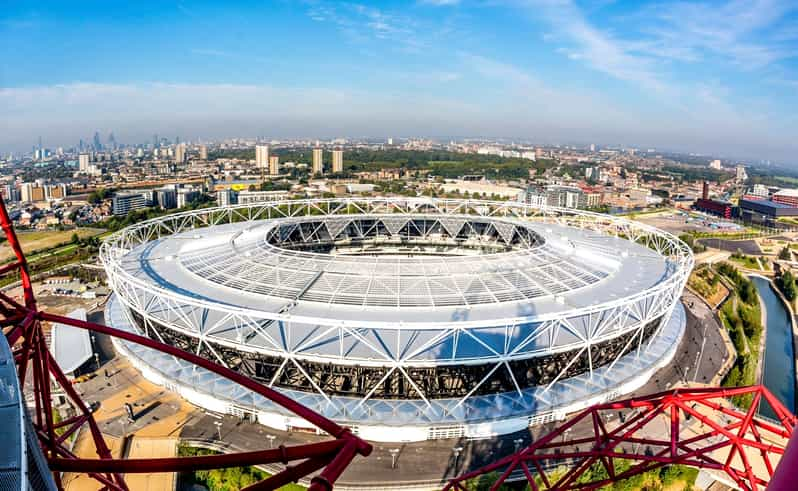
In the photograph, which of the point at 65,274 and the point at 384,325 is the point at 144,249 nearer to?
the point at 384,325

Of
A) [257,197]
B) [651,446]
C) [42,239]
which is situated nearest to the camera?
[651,446]

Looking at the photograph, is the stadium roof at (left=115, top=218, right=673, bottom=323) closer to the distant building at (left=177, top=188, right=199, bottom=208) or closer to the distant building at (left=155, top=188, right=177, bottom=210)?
the distant building at (left=177, top=188, right=199, bottom=208)

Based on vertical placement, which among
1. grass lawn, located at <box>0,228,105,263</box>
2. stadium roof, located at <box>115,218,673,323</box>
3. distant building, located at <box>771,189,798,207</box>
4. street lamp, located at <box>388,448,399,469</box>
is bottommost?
street lamp, located at <box>388,448,399,469</box>

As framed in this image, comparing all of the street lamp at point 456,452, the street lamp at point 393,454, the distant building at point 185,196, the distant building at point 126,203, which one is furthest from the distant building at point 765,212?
the distant building at point 126,203

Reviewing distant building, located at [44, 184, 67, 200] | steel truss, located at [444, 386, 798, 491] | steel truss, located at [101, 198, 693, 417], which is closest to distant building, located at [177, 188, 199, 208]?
distant building, located at [44, 184, 67, 200]

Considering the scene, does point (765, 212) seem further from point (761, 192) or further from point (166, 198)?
point (166, 198)

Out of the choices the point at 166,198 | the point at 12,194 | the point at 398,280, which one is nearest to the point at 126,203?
the point at 166,198
